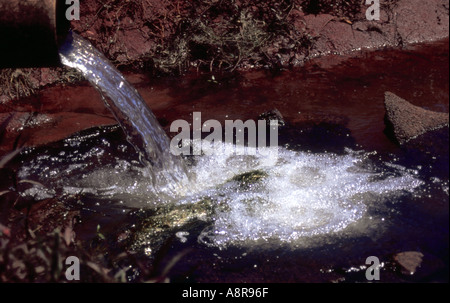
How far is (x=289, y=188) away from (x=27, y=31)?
1997mm

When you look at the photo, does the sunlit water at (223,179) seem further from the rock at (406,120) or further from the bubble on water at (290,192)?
the rock at (406,120)

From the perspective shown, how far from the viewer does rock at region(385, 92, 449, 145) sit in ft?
7.92

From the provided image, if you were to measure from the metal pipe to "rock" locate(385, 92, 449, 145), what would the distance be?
2374 mm

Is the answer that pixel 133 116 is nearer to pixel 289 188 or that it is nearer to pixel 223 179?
pixel 223 179

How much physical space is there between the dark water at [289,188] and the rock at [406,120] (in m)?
0.08

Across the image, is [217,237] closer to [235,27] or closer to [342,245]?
[342,245]

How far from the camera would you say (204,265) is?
7.52 ft

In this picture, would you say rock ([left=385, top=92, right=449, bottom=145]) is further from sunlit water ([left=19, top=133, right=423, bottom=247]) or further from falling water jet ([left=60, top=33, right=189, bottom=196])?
falling water jet ([left=60, top=33, right=189, bottom=196])

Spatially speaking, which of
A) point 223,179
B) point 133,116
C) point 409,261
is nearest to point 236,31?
point 133,116

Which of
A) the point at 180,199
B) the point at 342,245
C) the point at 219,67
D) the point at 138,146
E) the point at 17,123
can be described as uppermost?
the point at 219,67

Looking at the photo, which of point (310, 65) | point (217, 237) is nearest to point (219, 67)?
point (310, 65)

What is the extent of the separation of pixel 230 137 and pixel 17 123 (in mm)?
1859

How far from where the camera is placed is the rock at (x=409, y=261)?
6.64 ft

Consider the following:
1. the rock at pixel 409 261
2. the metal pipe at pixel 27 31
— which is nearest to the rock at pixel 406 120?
the rock at pixel 409 261
